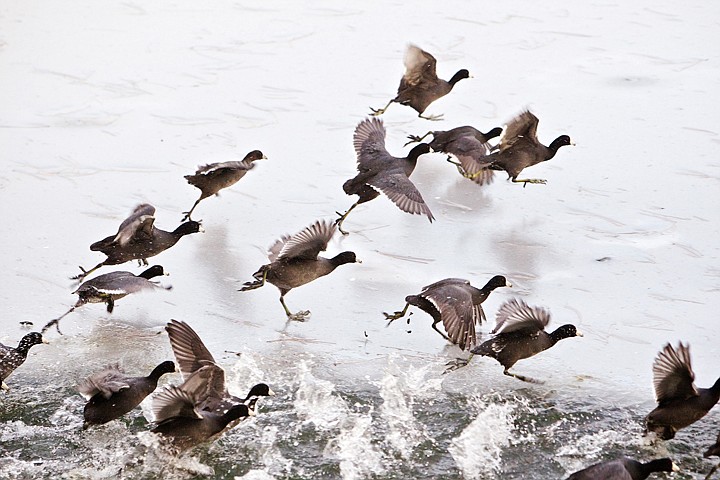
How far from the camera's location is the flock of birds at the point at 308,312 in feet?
14.7

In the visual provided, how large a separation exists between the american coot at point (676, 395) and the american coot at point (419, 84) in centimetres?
372

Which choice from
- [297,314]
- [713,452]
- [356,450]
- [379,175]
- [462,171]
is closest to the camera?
[713,452]

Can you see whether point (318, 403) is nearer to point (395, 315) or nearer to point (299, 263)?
→ point (395, 315)

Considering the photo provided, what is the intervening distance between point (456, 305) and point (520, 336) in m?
0.34

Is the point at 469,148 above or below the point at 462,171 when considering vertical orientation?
above

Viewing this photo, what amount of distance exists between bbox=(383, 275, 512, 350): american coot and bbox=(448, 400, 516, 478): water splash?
37cm

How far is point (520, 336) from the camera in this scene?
16.6 ft

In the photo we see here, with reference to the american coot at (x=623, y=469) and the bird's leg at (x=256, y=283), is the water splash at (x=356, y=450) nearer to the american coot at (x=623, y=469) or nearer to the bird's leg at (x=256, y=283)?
the american coot at (x=623, y=469)

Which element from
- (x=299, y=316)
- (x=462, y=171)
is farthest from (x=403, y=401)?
(x=462, y=171)

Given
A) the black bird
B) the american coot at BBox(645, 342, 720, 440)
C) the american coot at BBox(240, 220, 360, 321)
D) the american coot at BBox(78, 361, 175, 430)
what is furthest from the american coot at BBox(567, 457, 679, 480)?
the american coot at BBox(240, 220, 360, 321)

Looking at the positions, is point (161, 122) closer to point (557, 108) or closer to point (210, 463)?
point (557, 108)

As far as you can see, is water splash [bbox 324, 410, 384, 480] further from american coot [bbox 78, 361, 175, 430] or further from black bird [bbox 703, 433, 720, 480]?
black bird [bbox 703, 433, 720, 480]

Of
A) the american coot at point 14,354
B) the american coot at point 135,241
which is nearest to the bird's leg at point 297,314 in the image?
the american coot at point 135,241

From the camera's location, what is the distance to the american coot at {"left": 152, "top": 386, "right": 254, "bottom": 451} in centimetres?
441
